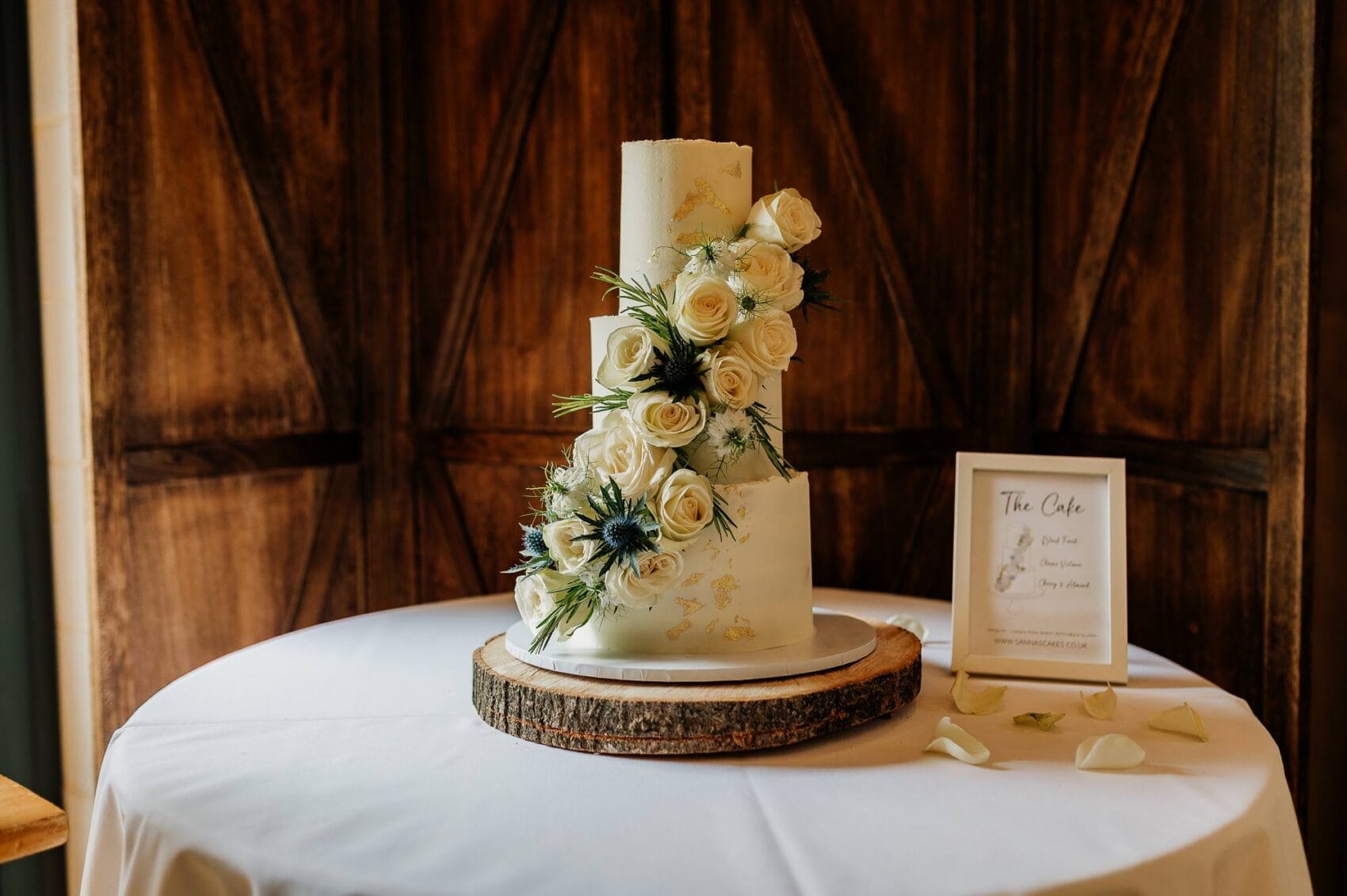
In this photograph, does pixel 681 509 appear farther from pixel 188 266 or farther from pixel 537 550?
pixel 188 266

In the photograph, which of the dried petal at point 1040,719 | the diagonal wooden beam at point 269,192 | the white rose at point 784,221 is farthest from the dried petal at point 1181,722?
the diagonal wooden beam at point 269,192

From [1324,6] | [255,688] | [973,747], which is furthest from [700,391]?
[1324,6]

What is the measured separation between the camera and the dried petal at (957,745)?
4.70 feet

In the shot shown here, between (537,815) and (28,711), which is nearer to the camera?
(537,815)

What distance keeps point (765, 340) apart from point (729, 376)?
0.26 ft

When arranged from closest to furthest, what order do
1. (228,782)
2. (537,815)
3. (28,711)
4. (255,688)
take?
(537,815) → (228,782) → (255,688) → (28,711)

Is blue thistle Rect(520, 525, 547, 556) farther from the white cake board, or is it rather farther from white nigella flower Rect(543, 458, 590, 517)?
the white cake board

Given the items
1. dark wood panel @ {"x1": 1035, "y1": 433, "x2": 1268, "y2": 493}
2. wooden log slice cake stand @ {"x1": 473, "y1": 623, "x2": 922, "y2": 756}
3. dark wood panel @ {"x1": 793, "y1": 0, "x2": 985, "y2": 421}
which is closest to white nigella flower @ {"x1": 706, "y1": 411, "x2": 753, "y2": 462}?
wooden log slice cake stand @ {"x1": 473, "y1": 623, "x2": 922, "y2": 756}

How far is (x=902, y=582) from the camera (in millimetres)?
3395

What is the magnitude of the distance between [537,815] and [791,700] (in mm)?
376

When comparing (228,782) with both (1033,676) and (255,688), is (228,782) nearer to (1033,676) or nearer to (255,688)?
(255,688)

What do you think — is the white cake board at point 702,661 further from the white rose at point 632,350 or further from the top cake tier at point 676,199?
the top cake tier at point 676,199

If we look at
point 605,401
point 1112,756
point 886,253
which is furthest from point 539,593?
point 886,253

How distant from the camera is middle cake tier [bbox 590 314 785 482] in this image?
1636mm
